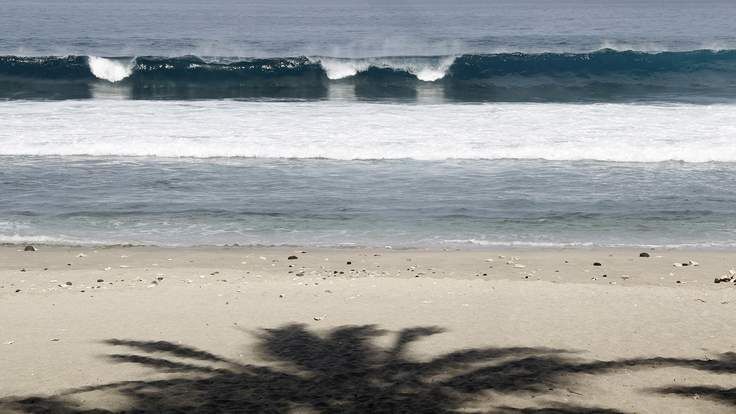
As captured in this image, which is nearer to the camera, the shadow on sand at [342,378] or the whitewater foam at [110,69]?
the shadow on sand at [342,378]

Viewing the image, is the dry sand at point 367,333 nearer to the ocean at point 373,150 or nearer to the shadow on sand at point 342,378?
the shadow on sand at point 342,378

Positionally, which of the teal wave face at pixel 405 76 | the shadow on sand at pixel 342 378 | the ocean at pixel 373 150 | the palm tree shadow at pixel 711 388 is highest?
the teal wave face at pixel 405 76

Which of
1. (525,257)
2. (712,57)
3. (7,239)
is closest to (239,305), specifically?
(525,257)

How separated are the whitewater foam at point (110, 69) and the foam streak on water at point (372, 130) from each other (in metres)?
7.67

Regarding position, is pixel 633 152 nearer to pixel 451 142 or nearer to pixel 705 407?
pixel 451 142

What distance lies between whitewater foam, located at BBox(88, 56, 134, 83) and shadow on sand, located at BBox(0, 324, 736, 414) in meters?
26.8

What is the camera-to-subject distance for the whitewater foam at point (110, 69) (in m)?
33.3

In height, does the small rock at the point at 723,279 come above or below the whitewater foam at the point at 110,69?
below

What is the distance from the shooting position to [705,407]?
21.4 feet

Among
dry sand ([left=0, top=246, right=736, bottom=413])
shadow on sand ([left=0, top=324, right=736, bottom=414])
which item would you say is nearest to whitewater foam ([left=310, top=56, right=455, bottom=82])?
dry sand ([left=0, top=246, right=736, bottom=413])

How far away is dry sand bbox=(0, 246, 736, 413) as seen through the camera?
663cm

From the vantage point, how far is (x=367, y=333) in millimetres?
7871

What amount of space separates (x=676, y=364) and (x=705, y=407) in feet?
2.49

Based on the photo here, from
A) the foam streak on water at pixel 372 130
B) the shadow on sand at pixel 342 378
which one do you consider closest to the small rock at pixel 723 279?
the shadow on sand at pixel 342 378
